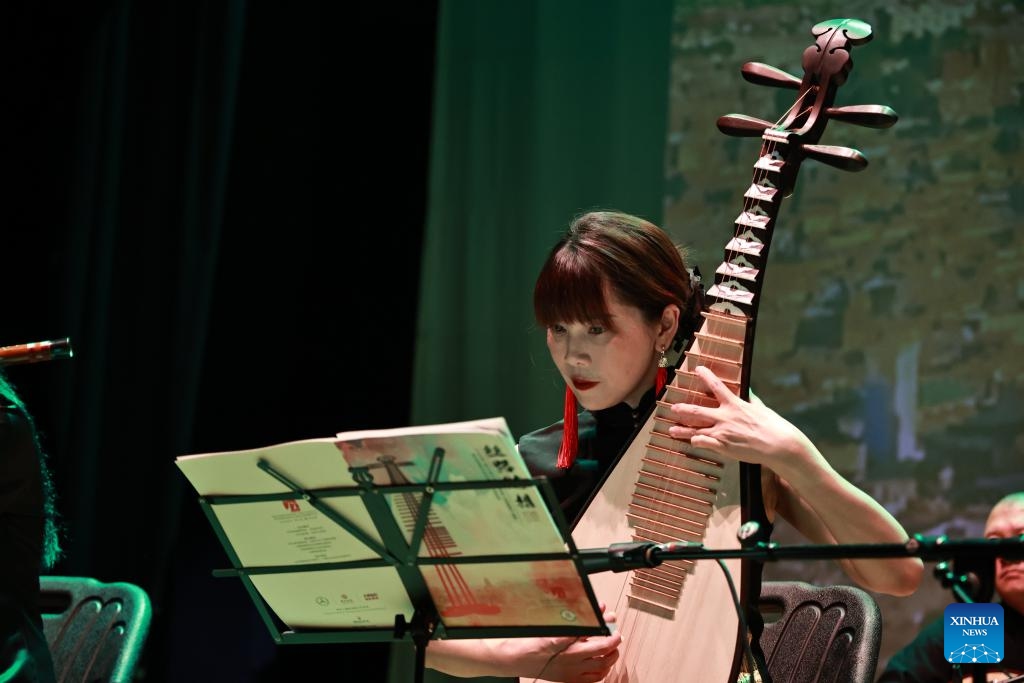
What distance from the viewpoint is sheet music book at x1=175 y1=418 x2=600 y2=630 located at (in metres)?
1.64

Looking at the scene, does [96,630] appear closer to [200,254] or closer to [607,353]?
[607,353]

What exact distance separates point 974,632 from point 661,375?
67 cm

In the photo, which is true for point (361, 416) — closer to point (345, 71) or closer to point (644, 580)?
point (345, 71)

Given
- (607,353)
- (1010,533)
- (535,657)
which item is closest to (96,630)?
(535,657)

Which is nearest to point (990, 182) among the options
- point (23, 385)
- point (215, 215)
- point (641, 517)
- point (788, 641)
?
point (788, 641)

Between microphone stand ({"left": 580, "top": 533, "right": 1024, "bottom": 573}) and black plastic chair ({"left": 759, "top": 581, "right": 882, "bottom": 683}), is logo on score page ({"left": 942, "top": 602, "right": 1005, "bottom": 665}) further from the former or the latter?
microphone stand ({"left": 580, "top": 533, "right": 1024, "bottom": 573})

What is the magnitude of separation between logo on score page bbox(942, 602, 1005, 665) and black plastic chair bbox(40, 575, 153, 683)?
63.6 inches

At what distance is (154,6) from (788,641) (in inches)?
129

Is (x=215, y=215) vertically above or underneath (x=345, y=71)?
underneath

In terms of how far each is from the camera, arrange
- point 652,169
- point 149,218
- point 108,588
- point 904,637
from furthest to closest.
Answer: point 149,218, point 652,169, point 904,637, point 108,588

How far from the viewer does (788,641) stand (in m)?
2.28

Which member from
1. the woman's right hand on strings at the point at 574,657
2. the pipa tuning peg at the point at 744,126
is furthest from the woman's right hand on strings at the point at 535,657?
the pipa tuning peg at the point at 744,126

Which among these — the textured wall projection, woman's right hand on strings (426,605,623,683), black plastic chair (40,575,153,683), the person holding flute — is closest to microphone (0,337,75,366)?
the person holding flute

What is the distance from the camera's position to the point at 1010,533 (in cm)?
280
